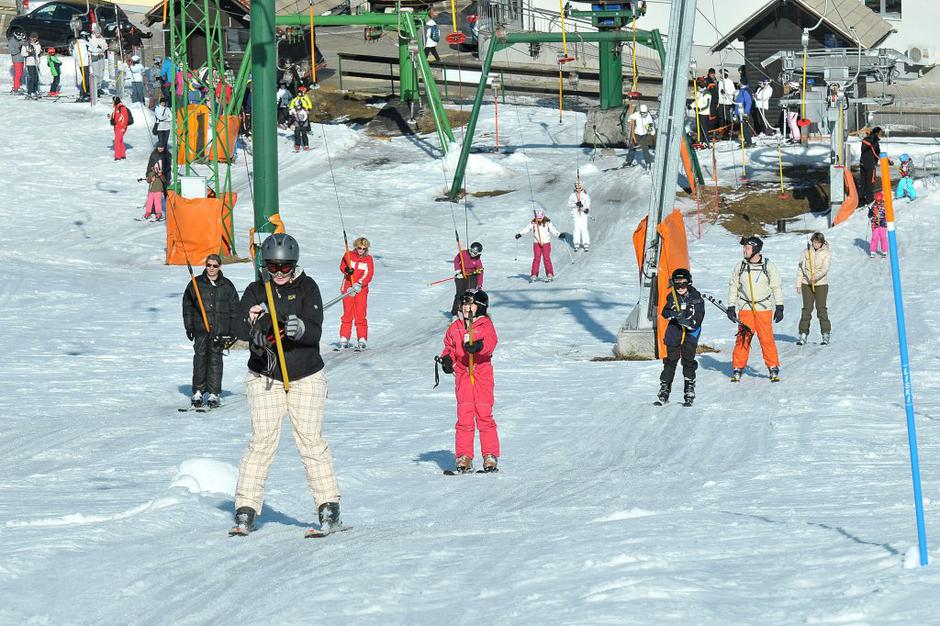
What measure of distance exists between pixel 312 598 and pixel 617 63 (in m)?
31.0

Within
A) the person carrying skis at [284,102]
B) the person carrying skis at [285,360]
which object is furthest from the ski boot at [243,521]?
the person carrying skis at [284,102]

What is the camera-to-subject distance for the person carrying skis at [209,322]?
15.0 meters

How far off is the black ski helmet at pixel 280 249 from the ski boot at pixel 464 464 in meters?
3.55

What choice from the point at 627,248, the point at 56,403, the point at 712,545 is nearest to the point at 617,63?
the point at 627,248

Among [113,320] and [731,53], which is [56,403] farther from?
[731,53]

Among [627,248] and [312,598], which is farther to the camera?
[627,248]

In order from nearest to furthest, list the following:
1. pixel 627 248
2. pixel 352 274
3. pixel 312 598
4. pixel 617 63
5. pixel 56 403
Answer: pixel 312 598 < pixel 56 403 < pixel 352 274 < pixel 627 248 < pixel 617 63

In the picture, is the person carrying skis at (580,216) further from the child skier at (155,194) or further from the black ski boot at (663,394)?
the black ski boot at (663,394)

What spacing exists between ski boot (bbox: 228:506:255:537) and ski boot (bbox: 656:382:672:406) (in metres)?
6.94

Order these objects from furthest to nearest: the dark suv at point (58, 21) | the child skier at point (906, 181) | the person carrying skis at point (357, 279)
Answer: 1. the dark suv at point (58, 21)
2. the child skier at point (906, 181)
3. the person carrying skis at point (357, 279)

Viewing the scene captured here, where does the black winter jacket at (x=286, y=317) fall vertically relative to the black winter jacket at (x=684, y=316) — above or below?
above

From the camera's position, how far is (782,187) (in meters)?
31.2

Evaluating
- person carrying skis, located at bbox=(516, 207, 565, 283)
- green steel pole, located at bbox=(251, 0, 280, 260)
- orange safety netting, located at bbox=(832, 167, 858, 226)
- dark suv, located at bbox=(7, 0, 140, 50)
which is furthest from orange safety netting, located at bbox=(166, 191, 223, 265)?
dark suv, located at bbox=(7, 0, 140, 50)

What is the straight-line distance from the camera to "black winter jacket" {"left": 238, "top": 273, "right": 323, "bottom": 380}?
8266 millimetres
